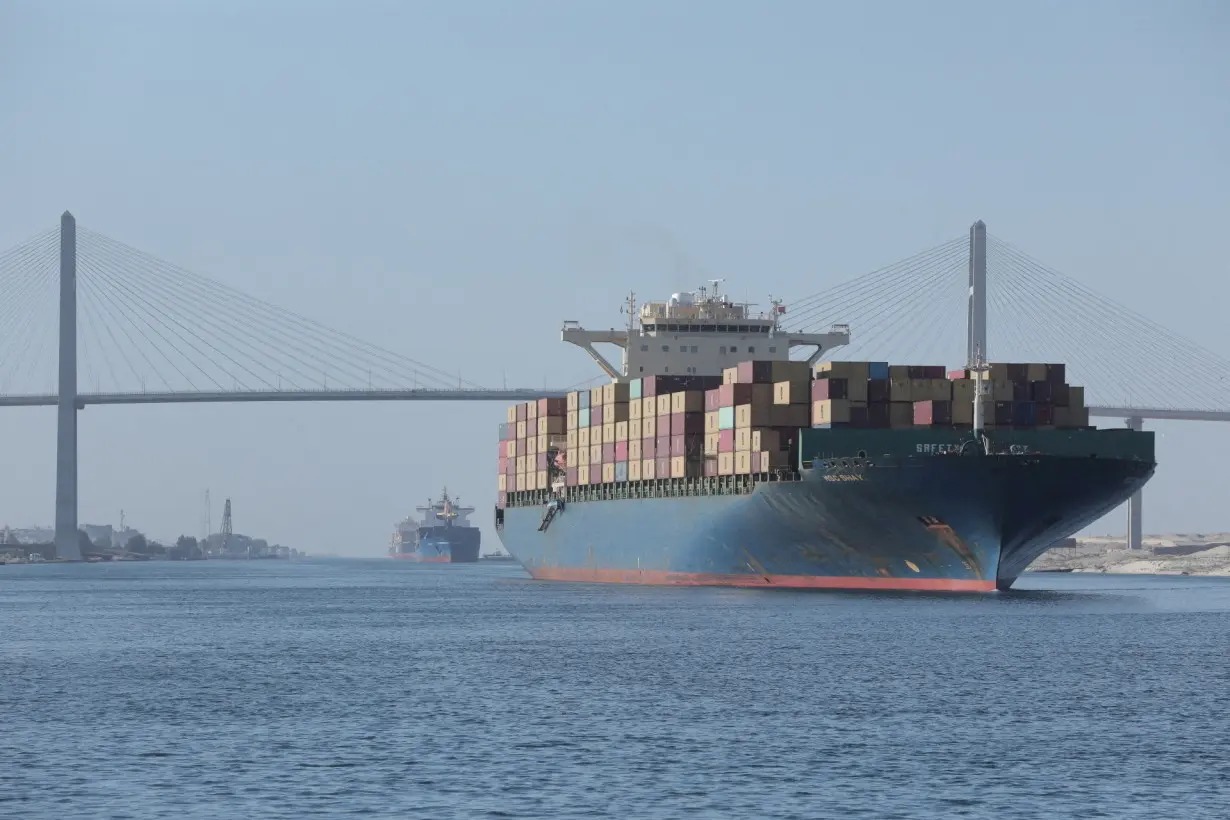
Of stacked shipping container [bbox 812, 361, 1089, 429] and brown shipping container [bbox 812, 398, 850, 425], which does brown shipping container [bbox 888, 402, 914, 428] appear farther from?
brown shipping container [bbox 812, 398, 850, 425]

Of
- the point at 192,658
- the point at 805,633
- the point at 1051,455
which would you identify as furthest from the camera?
the point at 1051,455

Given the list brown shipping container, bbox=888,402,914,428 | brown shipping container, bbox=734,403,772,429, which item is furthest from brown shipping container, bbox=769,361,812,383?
brown shipping container, bbox=888,402,914,428

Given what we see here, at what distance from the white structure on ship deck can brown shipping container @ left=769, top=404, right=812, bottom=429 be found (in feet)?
69.4

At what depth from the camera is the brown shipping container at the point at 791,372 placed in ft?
266

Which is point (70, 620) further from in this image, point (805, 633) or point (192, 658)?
point (805, 633)

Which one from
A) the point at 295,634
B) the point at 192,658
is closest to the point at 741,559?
the point at 295,634

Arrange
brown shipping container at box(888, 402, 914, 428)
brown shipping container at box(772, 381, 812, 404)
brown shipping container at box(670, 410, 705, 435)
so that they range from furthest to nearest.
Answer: brown shipping container at box(670, 410, 705, 435)
brown shipping container at box(772, 381, 812, 404)
brown shipping container at box(888, 402, 914, 428)

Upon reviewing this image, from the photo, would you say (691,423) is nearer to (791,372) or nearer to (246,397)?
(791,372)

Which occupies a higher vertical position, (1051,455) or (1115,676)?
(1051,455)

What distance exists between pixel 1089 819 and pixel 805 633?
1174 inches

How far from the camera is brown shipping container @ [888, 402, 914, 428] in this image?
257 feet

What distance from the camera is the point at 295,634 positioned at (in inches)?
2520

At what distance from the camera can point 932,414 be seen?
254ft

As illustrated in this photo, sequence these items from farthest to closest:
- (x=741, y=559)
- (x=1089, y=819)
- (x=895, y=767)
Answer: (x=741, y=559)
(x=895, y=767)
(x=1089, y=819)
